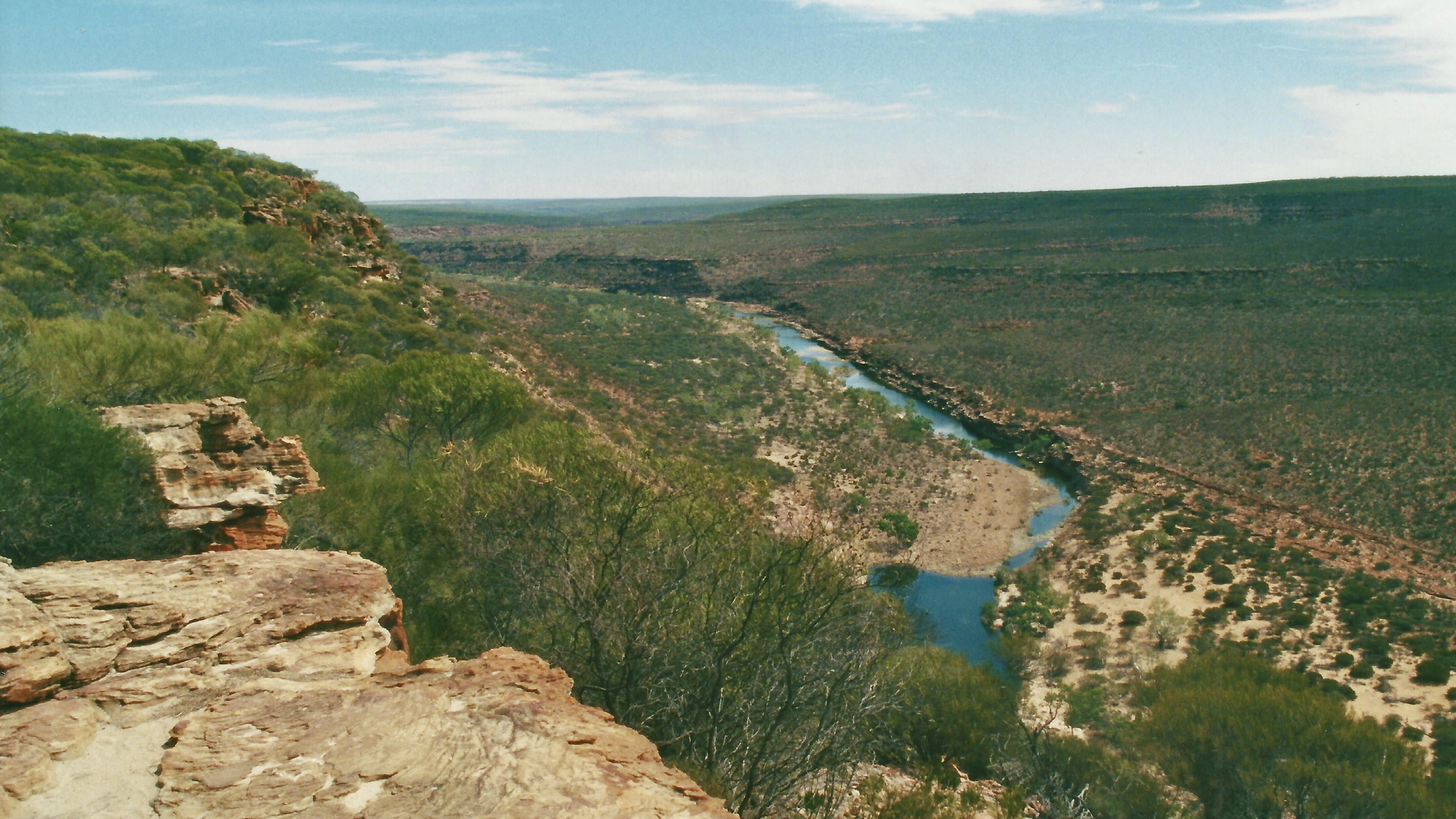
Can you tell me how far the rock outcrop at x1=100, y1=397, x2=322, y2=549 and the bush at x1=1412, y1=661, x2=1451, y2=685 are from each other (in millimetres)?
22792

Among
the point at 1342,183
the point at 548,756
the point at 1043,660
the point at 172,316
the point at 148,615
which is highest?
the point at 1342,183

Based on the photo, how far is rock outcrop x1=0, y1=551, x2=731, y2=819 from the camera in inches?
196

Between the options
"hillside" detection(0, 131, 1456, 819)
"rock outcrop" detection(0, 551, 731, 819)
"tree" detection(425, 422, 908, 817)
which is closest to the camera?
"rock outcrop" detection(0, 551, 731, 819)

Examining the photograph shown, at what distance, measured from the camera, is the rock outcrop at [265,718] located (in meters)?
4.98

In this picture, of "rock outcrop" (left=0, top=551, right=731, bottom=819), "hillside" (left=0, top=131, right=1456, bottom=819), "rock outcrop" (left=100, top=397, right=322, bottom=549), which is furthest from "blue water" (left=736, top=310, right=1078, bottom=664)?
"rock outcrop" (left=100, top=397, right=322, bottom=549)

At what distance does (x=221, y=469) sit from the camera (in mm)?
9656

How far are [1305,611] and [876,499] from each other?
13799mm

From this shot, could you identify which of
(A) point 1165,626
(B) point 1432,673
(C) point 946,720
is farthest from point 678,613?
(B) point 1432,673

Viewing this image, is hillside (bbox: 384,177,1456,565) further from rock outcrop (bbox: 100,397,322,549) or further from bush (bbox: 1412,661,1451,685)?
rock outcrop (bbox: 100,397,322,549)

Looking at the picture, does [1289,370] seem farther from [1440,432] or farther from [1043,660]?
[1043,660]

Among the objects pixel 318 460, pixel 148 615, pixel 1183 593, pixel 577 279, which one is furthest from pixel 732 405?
pixel 577 279

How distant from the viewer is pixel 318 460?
1267cm

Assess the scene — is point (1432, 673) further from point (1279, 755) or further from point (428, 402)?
point (428, 402)

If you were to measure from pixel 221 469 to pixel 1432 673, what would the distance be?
2392 centimetres
